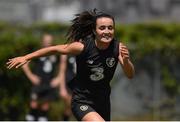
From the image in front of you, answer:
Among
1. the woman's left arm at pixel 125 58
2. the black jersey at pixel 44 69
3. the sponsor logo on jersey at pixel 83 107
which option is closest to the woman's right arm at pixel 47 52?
the woman's left arm at pixel 125 58

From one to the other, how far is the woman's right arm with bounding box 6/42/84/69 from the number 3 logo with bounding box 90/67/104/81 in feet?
0.87

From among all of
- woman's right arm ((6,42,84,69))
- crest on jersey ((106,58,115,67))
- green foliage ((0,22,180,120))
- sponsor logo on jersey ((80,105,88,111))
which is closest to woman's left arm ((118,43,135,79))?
crest on jersey ((106,58,115,67))

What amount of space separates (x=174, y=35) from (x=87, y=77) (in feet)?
30.0

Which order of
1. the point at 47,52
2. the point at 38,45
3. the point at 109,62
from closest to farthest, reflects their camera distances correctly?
the point at 47,52 → the point at 109,62 → the point at 38,45

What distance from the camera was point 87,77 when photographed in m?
8.17

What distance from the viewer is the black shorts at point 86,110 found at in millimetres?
8094

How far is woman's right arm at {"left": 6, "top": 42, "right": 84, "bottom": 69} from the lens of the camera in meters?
7.97

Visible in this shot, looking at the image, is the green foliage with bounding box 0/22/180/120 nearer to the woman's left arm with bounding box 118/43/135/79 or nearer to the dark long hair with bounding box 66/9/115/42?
the dark long hair with bounding box 66/9/115/42

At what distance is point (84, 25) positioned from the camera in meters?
8.44

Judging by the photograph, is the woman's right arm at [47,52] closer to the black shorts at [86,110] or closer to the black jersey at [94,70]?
the black jersey at [94,70]

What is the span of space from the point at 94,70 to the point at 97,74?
0.05 metres


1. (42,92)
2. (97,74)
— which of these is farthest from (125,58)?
(42,92)

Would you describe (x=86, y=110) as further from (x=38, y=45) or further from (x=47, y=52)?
(x=38, y=45)

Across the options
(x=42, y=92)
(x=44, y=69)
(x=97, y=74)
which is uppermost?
(x=97, y=74)
